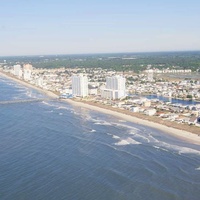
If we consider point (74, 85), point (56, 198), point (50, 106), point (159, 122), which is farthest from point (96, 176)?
point (74, 85)

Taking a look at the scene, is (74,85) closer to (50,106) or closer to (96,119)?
(50,106)

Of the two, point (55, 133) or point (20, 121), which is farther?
point (20, 121)

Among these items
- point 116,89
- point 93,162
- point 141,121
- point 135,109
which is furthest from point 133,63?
point 93,162

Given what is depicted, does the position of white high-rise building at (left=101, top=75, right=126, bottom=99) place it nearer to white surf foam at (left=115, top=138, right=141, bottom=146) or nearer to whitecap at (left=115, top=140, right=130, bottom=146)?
white surf foam at (left=115, top=138, right=141, bottom=146)

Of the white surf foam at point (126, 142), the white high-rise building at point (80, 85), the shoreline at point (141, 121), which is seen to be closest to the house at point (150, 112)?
the shoreline at point (141, 121)

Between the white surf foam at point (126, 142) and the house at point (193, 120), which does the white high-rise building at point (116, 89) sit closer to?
the house at point (193, 120)

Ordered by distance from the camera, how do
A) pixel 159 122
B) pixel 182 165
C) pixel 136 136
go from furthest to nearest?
1. pixel 159 122
2. pixel 136 136
3. pixel 182 165
